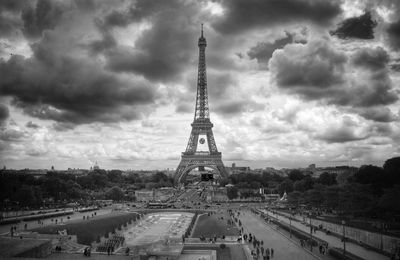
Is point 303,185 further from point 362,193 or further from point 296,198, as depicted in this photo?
point 362,193

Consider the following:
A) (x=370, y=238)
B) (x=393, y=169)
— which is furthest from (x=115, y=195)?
(x=370, y=238)

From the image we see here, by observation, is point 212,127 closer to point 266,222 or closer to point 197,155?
point 197,155

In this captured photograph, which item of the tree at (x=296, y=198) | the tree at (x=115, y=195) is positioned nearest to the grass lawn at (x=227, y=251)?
the tree at (x=296, y=198)

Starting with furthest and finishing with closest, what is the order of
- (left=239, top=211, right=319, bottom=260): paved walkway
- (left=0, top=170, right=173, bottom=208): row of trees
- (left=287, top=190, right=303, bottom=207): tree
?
(left=287, top=190, right=303, bottom=207): tree < (left=0, top=170, right=173, bottom=208): row of trees < (left=239, top=211, right=319, bottom=260): paved walkway

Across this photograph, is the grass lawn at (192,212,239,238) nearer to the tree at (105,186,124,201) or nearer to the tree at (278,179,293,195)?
the tree at (105,186,124,201)

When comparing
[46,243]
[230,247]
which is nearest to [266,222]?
[230,247]

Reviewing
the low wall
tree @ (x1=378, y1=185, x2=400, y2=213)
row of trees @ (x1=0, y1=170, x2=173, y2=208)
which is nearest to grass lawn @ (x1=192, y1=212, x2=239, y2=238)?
the low wall

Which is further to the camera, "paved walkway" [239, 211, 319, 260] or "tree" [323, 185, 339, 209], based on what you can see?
"tree" [323, 185, 339, 209]
